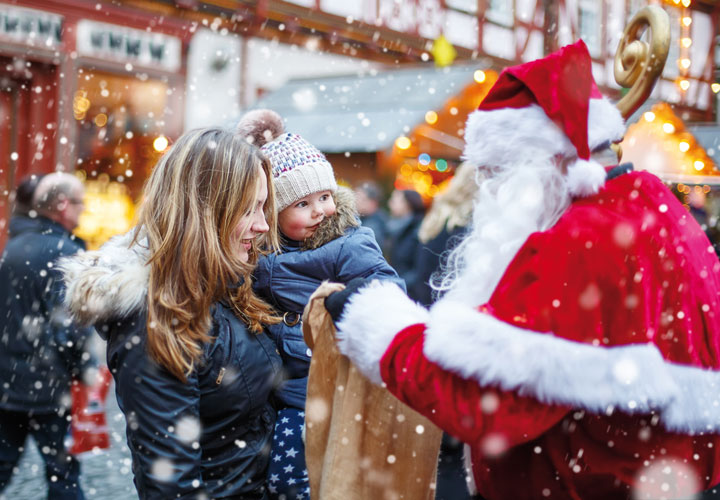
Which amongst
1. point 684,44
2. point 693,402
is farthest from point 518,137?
point 684,44

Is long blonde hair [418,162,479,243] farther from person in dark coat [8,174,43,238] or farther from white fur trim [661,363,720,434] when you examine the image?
white fur trim [661,363,720,434]

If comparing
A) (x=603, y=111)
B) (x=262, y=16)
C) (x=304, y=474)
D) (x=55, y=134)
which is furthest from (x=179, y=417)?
(x=262, y=16)

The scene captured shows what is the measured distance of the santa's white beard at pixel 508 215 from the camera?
6.45 feet

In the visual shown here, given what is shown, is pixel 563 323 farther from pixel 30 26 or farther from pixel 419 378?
pixel 30 26

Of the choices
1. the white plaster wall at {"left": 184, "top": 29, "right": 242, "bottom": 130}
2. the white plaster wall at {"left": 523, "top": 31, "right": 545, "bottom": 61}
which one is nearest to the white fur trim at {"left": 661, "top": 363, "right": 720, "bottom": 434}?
the white plaster wall at {"left": 184, "top": 29, "right": 242, "bottom": 130}

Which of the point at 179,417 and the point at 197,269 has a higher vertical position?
the point at 197,269

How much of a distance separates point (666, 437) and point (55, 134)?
32.6 feet

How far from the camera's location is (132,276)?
2.04 meters

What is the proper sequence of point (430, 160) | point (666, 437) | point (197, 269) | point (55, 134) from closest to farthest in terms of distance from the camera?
point (666, 437)
point (197, 269)
point (55, 134)
point (430, 160)

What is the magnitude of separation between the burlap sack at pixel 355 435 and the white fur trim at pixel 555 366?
1.52 ft

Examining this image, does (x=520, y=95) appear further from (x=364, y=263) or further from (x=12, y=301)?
(x=12, y=301)

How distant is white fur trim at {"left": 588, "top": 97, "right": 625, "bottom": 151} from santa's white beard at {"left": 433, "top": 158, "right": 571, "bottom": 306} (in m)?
0.12

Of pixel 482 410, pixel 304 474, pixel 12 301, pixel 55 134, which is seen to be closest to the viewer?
pixel 482 410

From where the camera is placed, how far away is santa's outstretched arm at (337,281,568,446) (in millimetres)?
1771
